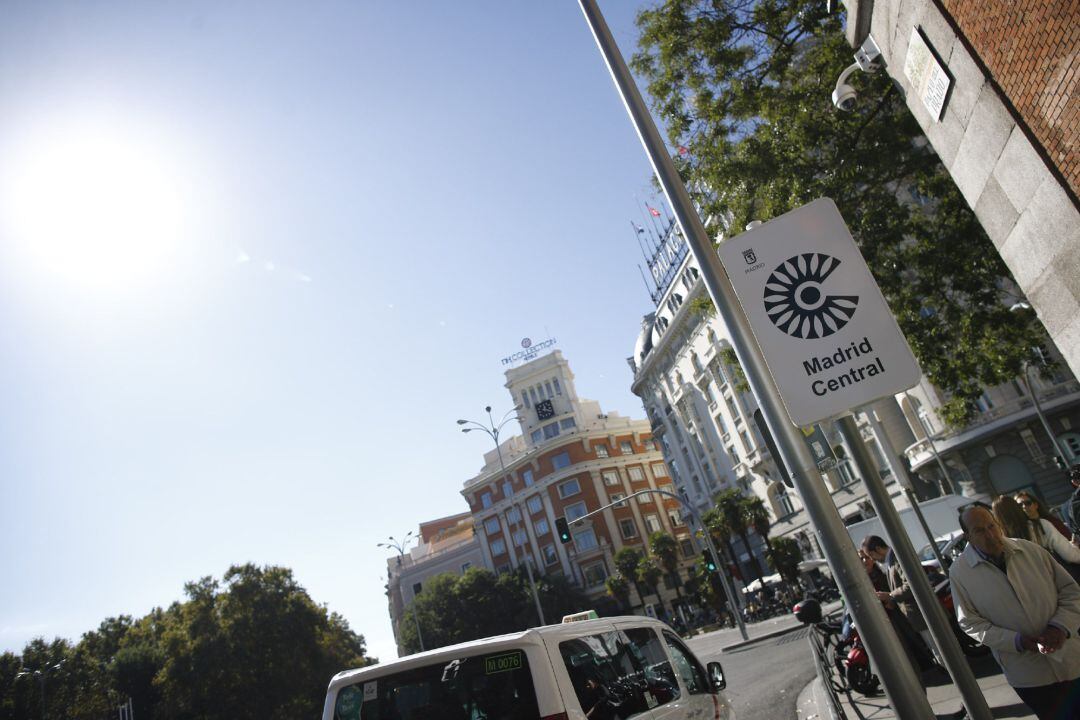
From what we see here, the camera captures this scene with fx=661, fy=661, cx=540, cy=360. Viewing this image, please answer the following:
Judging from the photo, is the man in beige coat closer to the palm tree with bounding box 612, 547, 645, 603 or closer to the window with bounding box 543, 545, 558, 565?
the palm tree with bounding box 612, 547, 645, 603

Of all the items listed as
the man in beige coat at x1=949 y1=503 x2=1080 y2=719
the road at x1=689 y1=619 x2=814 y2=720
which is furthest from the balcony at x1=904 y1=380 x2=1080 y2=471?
the man in beige coat at x1=949 y1=503 x2=1080 y2=719

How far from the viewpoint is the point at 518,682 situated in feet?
11.8

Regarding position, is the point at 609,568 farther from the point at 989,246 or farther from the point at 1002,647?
the point at 1002,647

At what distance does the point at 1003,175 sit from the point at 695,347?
1876 inches

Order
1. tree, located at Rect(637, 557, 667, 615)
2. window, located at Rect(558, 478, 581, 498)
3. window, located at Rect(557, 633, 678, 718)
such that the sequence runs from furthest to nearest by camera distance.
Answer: window, located at Rect(558, 478, 581, 498) → tree, located at Rect(637, 557, 667, 615) → window, located at Rect(557, 633, 678, 718)

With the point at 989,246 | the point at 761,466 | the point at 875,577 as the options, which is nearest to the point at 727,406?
the point at 761,466

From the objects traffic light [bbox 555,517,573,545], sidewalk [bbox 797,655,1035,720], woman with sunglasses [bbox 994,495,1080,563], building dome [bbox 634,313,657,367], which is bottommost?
sidewalk [bbox 797,655,1035,720]

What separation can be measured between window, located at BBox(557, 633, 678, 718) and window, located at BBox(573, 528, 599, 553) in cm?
5558

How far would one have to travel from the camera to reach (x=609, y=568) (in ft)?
189

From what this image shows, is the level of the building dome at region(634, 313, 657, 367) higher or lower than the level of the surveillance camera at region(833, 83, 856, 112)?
higher

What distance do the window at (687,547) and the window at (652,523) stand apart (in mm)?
2438

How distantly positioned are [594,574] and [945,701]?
53.4 m

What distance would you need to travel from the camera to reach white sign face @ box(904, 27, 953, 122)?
4930 millimetres

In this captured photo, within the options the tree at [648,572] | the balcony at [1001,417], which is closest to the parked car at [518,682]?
the balcony at [1001,417]
